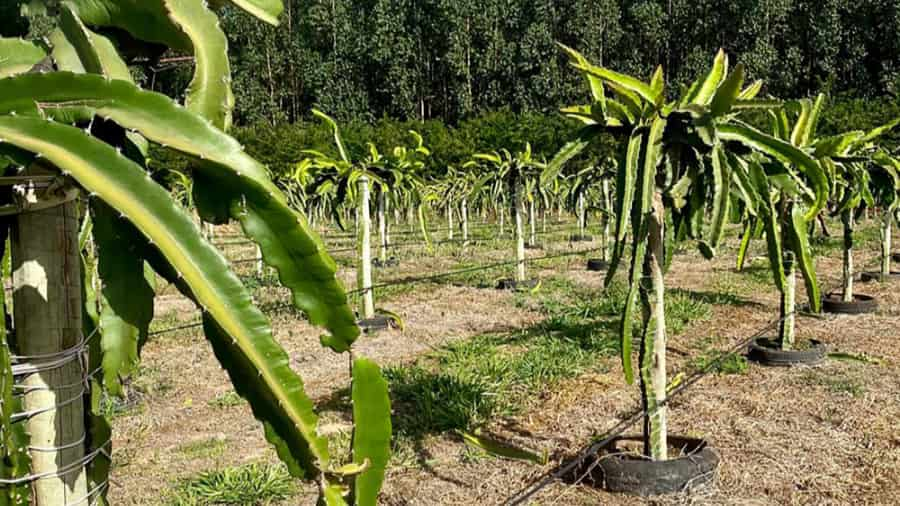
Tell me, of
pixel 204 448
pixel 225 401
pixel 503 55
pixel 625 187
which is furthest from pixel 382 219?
pixel 503 55

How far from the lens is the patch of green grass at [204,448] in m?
3.62

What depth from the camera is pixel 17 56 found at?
95 centimetres

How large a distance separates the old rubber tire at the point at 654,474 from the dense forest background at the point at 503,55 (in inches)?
838

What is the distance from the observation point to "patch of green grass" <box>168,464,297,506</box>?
3029 mm

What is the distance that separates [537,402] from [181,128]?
3553 millimetres

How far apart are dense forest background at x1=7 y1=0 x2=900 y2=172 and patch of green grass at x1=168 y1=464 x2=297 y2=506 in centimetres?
2103

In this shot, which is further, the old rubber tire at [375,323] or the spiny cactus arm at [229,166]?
the old rubber tire at [375,323]

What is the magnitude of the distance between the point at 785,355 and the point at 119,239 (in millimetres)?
4564

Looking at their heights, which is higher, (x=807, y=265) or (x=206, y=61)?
(x=206, y=61)

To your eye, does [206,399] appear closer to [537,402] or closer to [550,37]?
[537,402]

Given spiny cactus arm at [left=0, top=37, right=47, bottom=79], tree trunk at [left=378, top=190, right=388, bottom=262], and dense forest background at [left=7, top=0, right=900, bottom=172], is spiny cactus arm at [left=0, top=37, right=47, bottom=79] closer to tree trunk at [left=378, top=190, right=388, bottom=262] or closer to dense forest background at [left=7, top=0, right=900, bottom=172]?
tree trunk at [left=378, top=190, right=388, bottom=262]

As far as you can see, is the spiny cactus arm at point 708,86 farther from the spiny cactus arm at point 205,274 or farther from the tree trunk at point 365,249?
the tree trunk at point 365,249

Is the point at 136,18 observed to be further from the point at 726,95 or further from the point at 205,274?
the point at 726,95

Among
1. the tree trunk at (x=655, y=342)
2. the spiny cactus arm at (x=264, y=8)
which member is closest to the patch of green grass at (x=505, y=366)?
the tree trunk at (x=655, y=342)
